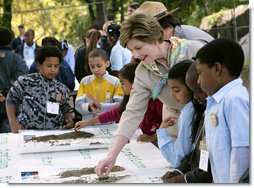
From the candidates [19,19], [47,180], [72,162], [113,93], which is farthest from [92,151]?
[19,19]

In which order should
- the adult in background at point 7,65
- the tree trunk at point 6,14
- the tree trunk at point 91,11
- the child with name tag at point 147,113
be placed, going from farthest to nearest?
the tree trunk at point 91,11 → the tree trunk at point 6,14 → the adult in background at point 7,65 → the child with name tag at point 147,113

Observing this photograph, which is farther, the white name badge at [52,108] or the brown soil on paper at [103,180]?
the white name badge at [52,108]

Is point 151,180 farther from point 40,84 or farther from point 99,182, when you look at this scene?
point 40,84

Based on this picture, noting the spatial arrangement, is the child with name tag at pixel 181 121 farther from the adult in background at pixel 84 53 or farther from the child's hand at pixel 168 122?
the adult in background at pixel 84 53

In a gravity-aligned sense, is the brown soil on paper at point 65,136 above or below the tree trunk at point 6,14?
below

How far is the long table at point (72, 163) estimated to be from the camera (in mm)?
1805

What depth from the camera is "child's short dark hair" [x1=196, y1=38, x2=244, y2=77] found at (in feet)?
4.89

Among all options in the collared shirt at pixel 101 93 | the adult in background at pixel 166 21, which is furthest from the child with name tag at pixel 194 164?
the collared shirt at pixel 101 93

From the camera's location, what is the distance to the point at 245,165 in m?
1.45

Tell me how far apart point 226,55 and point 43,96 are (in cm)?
134

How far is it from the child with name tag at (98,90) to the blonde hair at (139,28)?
108cm

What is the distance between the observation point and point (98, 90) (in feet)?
9.47

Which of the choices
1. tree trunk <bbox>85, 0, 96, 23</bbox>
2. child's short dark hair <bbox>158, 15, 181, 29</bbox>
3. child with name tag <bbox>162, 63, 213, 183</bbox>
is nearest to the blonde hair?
child with name tag <bbox>162, 63, 213, 183</bbox>

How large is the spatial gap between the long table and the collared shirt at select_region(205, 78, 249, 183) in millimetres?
274
